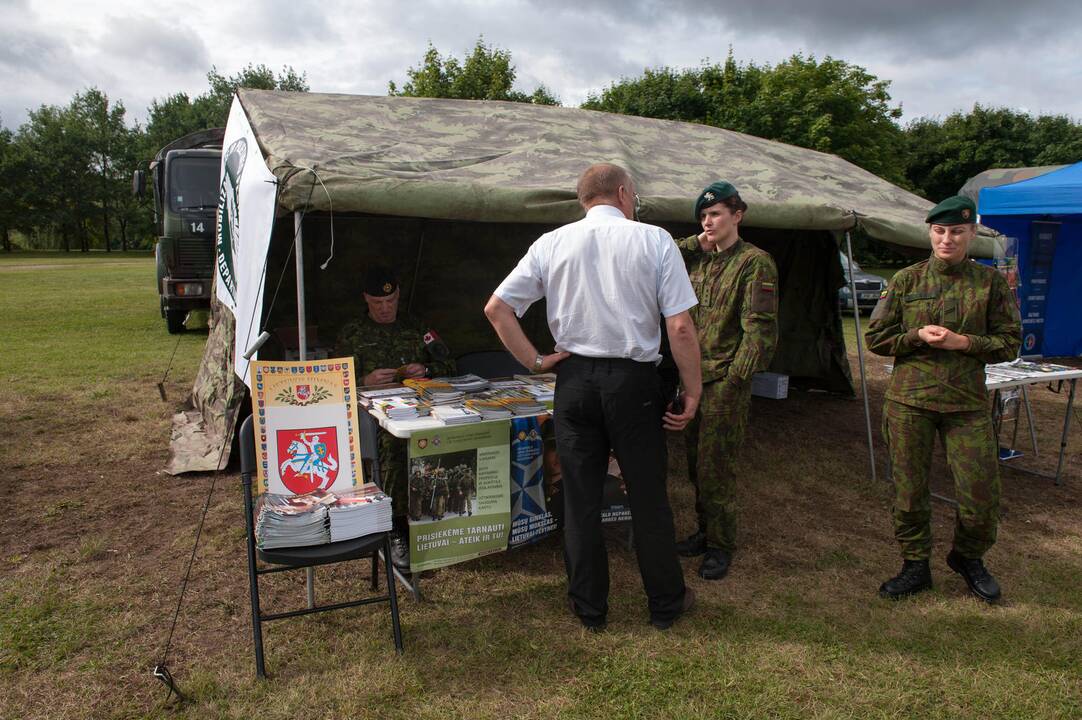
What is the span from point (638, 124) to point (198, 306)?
22.1 feet

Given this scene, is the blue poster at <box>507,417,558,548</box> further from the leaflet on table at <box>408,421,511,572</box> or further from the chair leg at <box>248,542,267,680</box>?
the chair leg at <box>248,542,267,680</box>

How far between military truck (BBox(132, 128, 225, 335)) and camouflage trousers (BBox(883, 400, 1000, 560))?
8927mm

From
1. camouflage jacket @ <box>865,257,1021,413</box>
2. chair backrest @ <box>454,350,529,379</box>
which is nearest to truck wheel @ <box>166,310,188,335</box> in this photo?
chair backrest @ <box>454,350,529,379</box>

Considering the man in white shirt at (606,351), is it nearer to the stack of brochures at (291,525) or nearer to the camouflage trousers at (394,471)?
the stack of brochures at (291,525)

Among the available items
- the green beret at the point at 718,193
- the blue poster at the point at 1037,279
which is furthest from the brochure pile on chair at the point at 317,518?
the blue poster at the point at 1037,279

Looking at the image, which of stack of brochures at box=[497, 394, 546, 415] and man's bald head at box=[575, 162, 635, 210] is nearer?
man's bald head at box=[575, 162, 635, 210]

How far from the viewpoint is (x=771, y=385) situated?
6.25 meters

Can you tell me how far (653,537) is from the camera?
291 cm

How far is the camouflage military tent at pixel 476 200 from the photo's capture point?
3693mm

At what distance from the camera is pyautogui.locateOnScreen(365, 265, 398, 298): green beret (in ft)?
13.8

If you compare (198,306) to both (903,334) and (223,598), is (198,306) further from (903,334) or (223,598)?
(903,334)

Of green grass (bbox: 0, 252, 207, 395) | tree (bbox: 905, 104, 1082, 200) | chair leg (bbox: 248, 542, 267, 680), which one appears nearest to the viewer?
chair leg (bbox: 248, 542, 267, 680)

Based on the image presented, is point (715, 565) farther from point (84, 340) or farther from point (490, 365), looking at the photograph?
point (84, 340)

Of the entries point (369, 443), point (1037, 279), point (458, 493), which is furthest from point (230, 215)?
point (1037, 279)
